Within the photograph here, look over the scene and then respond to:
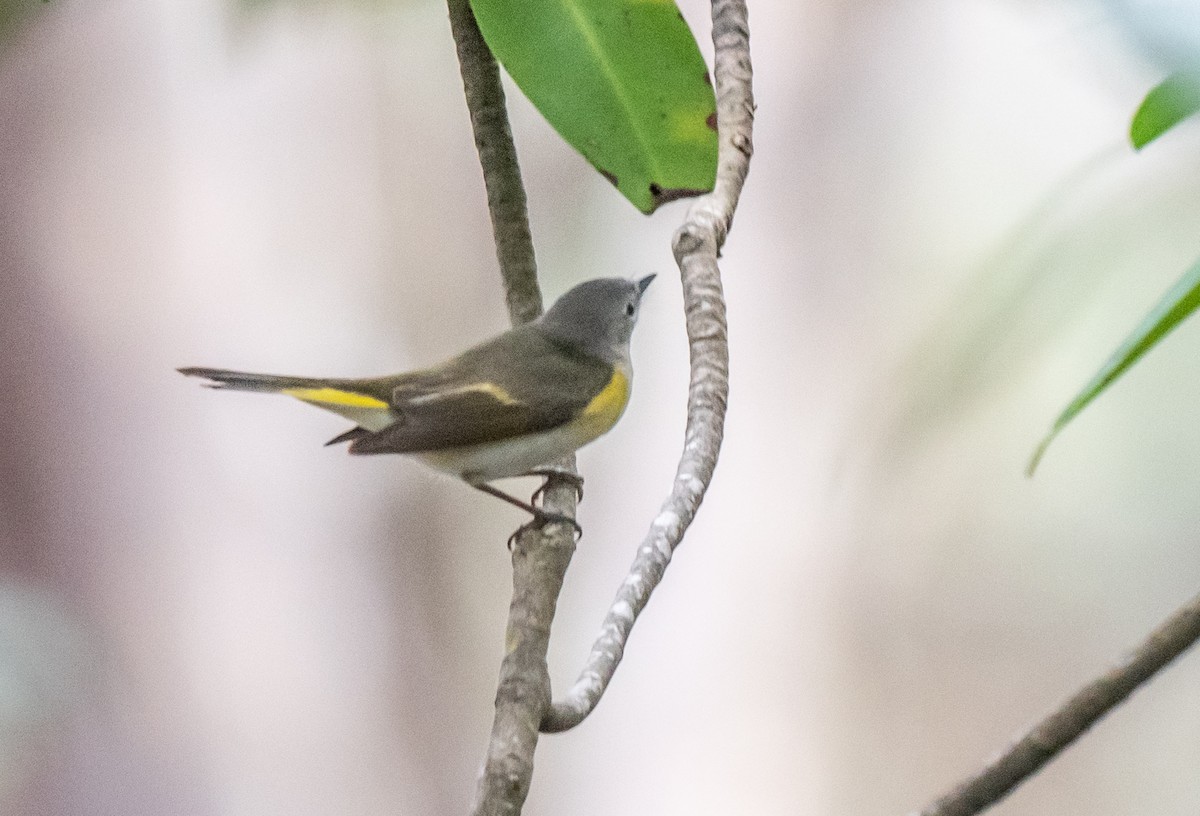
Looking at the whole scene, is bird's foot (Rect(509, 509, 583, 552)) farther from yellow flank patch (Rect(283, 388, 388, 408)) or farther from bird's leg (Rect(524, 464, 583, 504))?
yellow flank patch (Rect(283, 388, 388, 408))

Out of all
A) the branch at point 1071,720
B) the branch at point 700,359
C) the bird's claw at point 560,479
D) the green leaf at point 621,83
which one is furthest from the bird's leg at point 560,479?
the branch at point 1071,720

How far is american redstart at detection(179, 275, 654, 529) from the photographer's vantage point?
4.17 ft

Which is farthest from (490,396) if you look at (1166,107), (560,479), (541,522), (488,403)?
(1166,107)

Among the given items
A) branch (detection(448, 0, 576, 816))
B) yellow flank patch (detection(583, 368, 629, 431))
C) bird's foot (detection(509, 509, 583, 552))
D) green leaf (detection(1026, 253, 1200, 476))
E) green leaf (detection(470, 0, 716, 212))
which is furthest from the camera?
yellow flank patch (detection(583, 368, 629, 431))

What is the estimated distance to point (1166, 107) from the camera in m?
0.51

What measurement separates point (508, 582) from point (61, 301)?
1139mm

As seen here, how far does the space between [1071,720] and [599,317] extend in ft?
3.74

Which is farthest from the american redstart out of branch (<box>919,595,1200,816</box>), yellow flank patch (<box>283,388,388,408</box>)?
branch (<box>919,595,1200,816</box>)

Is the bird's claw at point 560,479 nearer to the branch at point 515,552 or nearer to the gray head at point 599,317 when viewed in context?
the branch at point 515,552

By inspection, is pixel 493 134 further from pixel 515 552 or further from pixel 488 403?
pixel 515 552

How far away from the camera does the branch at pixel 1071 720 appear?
18.5 inches

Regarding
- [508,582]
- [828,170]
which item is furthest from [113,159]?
[828,170]

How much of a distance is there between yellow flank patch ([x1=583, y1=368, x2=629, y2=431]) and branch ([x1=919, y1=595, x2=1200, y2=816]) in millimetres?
907

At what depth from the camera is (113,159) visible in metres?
2.38
